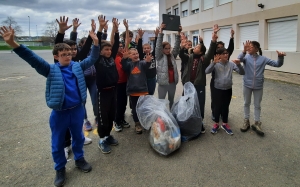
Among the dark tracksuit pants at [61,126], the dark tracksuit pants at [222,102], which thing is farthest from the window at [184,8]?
the dark tracksuit pants at [61,126]

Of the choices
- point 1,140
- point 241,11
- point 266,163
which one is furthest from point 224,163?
point 241,11

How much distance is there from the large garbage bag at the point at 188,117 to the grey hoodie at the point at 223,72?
1.70 feet

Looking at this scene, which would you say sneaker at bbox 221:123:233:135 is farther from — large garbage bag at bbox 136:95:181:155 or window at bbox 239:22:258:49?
window at bbox 239:22:258:49

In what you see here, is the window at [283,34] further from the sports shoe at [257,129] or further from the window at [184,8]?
the window at [184,8]

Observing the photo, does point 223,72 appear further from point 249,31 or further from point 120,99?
point 249,31

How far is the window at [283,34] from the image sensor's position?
962 cm

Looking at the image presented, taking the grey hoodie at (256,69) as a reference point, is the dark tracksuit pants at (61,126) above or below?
below

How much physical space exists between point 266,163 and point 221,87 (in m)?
1.41

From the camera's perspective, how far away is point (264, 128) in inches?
150

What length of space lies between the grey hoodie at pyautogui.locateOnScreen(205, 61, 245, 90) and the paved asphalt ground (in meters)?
0.87

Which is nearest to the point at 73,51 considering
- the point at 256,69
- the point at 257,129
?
the point at 256,69

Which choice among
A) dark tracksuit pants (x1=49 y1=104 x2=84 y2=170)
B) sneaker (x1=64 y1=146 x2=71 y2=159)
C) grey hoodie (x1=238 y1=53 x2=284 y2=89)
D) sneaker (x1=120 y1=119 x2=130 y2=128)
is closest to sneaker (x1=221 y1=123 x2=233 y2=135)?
grey hoodie (x1=238 y1=53 x2=284 y2=89)

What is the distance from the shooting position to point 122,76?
3.78 metres

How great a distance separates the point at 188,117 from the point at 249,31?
11.1m
